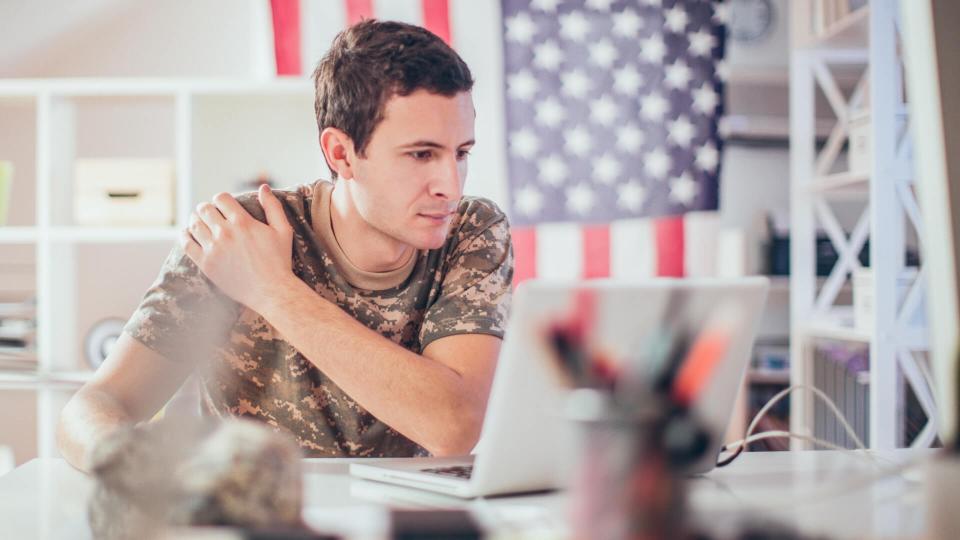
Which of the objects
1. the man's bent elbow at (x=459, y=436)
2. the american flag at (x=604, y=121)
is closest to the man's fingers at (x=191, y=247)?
the man's bent elbow at (x=459, y=436)

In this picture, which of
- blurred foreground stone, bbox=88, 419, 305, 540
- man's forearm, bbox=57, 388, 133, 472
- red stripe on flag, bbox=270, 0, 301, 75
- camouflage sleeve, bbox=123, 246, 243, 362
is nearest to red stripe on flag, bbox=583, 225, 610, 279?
red stripe on flag, bbox=270, 0, 301, 75

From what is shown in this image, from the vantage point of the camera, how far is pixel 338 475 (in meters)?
1.02

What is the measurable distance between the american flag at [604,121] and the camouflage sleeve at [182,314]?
1.98 metres

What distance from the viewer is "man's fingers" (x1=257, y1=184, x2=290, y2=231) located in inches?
55.4

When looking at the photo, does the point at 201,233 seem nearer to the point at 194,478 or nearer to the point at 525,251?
the point at 194,478

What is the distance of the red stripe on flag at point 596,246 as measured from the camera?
3369mm

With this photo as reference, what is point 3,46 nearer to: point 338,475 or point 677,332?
point 338,475

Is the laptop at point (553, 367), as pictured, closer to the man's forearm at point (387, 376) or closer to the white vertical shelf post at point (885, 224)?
the man's forearm at point (387, 376)

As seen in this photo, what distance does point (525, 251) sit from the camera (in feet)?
10.9

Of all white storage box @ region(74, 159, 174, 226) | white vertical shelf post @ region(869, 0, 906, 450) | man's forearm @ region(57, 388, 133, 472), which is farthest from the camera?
white storage box @ region(74, 159, 174, 226)

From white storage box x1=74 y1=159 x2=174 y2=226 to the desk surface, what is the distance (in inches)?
71.2

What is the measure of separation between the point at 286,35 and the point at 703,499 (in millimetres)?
2695

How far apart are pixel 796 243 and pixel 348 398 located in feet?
7.19

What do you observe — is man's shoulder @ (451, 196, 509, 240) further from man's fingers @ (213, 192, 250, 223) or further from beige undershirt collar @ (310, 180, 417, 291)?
man's fingers @ (213, 192, 250, 223)
